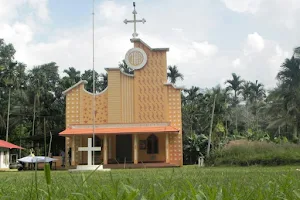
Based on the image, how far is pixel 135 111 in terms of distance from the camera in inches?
1056

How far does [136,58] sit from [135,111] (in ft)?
11.2

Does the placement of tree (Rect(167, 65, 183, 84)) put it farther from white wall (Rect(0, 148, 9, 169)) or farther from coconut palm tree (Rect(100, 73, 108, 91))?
white wall (Rect(0, 148, 9, 169))

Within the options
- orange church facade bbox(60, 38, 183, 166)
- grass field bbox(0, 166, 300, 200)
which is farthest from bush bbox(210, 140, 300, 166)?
grass field bbox(0, 166, 300, 200)

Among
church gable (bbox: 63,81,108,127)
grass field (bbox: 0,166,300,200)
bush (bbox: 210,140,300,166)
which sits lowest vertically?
bush (bbox: 210,140,300,166)

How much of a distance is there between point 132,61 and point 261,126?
29.6m

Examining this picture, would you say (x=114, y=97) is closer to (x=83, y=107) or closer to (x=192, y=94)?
(x=83, y=107)

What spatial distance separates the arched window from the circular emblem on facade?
4608 mm

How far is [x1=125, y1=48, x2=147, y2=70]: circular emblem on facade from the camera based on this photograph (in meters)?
27.0

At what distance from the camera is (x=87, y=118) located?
27.3m

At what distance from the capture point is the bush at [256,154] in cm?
1811

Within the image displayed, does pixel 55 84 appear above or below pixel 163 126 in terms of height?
above

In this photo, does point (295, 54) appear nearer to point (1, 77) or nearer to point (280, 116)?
point (280, 116)

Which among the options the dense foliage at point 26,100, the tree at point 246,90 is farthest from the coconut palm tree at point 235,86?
the dense foliage at point 26,100

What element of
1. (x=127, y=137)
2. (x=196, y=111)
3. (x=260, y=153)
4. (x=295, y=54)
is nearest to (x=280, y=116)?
(x=295, y=54)
